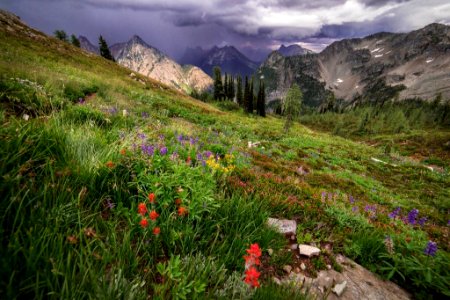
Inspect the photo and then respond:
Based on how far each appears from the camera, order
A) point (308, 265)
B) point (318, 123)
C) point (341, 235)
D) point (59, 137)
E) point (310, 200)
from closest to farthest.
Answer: point (59, 137) < point (308, 265) < point (341, 235) < point (310, 200) < point (318, 123)

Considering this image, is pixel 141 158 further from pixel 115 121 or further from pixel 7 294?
pixel 115 121

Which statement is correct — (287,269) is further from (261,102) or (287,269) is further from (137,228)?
(261,102)

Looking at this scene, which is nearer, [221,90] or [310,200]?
[310,200]

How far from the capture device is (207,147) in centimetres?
607

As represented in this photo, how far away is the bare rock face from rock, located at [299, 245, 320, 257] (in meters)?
0.26

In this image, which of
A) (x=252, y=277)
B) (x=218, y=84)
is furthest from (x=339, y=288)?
(x=218, y=84)

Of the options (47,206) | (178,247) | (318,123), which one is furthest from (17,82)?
(318,123)

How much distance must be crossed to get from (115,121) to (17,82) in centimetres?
277

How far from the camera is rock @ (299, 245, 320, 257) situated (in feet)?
10.2

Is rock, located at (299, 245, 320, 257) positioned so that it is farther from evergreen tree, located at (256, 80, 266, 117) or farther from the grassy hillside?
evergreen tree, located at (256, 80, 266, 117)

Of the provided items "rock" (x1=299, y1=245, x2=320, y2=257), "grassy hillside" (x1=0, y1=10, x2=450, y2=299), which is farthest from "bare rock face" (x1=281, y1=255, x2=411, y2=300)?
"rock" (x1=299, y1=245, x2=320, y2=257)

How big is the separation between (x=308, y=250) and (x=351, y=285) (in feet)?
2.14

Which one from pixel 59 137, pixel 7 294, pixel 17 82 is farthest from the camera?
pixel 17 82

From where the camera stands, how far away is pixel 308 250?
10.3ft
